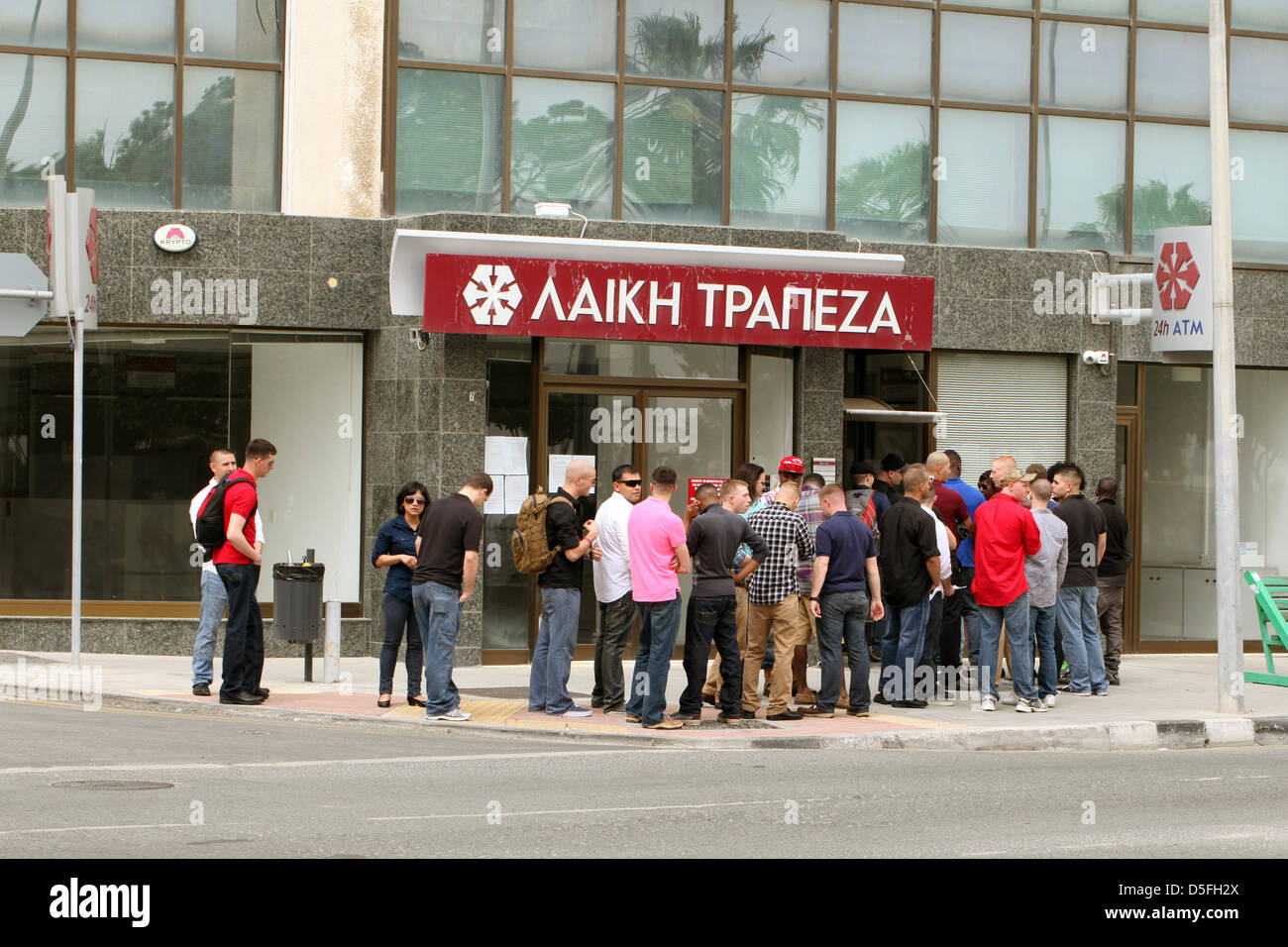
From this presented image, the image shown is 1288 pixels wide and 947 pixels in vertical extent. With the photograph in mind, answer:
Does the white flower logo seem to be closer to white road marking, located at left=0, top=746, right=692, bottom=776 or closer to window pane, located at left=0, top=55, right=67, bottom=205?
window pane, located at left=0, top=55, right=67, bottom=205

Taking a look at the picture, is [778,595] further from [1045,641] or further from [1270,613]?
[1270,613]

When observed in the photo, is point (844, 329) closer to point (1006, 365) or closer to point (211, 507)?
point (1006, 365)

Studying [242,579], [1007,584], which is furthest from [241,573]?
[1007,584]

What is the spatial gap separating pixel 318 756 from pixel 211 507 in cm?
304

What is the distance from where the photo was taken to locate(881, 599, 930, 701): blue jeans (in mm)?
14344

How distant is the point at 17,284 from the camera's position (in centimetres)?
1677

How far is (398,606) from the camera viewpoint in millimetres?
13852

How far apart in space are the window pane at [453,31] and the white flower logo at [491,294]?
2.55 metres

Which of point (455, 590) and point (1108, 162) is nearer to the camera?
point (455, 590)

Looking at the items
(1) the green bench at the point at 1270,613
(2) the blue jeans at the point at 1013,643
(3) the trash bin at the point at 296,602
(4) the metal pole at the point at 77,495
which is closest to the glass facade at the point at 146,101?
(4) the metal pole at the point at 77,495

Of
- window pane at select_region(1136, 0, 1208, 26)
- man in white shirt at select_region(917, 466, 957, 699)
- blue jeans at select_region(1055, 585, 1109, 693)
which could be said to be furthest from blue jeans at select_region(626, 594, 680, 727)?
window pane at select_region(1136, 0, 1208, 26)
